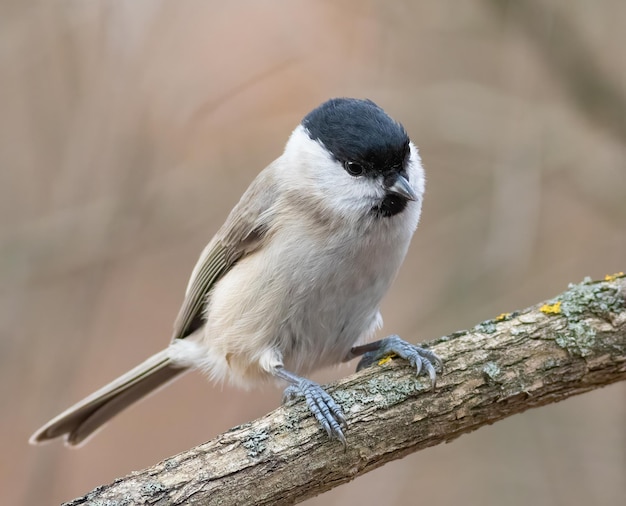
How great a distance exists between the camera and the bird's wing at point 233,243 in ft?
7.95

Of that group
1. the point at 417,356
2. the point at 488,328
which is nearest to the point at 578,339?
the point at 488,328

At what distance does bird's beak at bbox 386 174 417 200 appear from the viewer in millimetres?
2115

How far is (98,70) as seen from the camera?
140 inches

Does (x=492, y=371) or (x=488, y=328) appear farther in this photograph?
(x=488, y=328)

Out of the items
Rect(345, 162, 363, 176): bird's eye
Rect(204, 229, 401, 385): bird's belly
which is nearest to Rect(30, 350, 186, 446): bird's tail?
Rect(204, 229, 401, 385): bird's belly

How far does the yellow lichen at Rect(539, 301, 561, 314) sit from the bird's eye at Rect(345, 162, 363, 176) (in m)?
0.73

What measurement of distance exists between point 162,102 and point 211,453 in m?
2.42

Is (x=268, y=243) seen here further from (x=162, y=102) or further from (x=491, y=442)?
(x=491, y=442)

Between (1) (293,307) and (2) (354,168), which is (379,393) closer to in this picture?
(1) (293,307)

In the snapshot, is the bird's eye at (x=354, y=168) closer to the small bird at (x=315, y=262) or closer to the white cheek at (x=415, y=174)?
the small bird at (x=315, y=262)

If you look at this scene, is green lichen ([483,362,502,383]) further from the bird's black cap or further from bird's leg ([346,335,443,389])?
the bird's black cap

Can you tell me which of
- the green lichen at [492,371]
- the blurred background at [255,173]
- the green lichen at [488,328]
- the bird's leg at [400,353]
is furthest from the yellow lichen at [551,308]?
the blurred background at [255,173]

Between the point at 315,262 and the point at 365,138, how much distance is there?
0.42 meters

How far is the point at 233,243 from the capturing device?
253 centimetres
